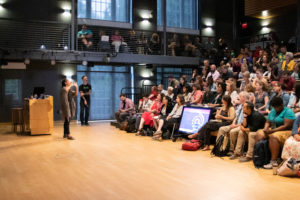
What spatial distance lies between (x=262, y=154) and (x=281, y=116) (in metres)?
0.69

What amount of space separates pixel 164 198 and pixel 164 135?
4.49m

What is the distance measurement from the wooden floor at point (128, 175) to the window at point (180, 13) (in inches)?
372

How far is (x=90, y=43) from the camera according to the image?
12297mm

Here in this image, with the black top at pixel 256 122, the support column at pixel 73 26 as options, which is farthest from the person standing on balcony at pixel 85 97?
the black top at pixel 256 122

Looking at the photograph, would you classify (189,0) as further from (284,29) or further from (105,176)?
(105,176)

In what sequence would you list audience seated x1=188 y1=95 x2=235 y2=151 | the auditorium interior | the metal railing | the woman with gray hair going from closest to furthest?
1. the auditorium interior
2. audience seated x1=188 y1=95 x2=235 y2=151
3. the woman with gray hair
4. the metal railing

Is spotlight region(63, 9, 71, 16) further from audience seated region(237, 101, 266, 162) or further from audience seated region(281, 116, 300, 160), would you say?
audience seated region(281, 116, 300, 160)

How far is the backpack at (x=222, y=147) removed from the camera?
611cm

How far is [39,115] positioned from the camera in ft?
29.3

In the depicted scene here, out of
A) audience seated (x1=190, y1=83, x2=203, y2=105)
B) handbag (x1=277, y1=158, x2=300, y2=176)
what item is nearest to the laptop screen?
audience seated (x1=190, y1=83, x2=203, y2=105)

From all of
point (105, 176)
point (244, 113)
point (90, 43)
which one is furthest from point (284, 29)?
point (105, 176)

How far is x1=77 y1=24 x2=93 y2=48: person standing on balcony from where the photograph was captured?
12.3 m

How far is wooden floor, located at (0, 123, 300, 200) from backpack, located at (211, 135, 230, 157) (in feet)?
0.57

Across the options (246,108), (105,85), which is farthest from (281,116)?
(105,85)
